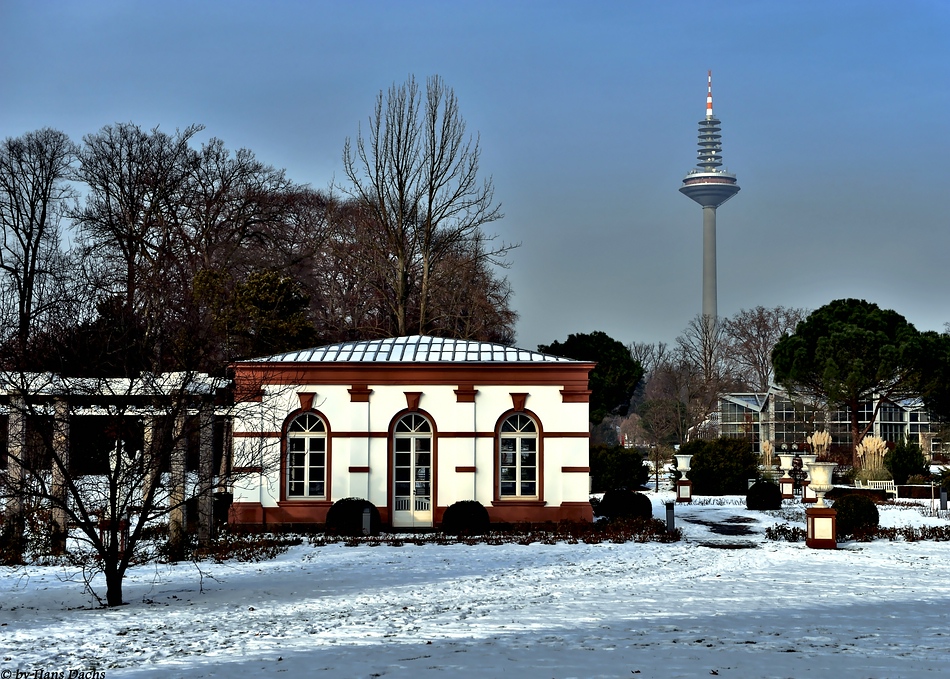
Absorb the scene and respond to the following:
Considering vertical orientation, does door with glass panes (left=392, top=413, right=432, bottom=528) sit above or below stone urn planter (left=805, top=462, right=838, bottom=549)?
above

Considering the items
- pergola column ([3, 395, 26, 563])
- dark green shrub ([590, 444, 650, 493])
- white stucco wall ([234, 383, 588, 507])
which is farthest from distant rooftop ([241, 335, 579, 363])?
dark green shrub ([590, 444, 650, 493])

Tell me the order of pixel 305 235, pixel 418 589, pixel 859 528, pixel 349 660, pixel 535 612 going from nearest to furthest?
pixel 349 660 → pixel 535 612 → pixel 418 589 → pixel 859 528 → pixel 305 235

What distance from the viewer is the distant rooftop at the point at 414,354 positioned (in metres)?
24.8

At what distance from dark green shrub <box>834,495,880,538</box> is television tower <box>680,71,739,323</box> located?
5563 inches

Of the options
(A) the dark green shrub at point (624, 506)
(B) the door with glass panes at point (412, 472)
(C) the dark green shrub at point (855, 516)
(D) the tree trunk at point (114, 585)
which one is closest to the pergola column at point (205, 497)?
(B) the door with glass panes at point (412, 472)

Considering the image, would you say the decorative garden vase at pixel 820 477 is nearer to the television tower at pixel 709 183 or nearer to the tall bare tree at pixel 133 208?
the tall bare tree at pixel 133 208

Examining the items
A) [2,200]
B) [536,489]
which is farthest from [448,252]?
[536,489]

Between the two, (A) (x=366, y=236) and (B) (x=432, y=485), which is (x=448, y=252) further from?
(B) (x=432, y=485)

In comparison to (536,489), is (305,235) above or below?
above

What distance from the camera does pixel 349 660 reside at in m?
11.0

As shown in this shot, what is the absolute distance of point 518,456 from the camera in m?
24.8

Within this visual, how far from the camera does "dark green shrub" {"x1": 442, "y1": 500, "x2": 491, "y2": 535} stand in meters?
23.5

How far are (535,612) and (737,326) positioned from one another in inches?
2666

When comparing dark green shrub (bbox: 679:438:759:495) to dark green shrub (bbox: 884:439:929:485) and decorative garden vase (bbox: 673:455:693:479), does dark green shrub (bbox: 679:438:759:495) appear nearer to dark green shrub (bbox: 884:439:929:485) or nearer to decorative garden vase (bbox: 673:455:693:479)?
decorative garden vase (bbox: 673:455:693:479)
